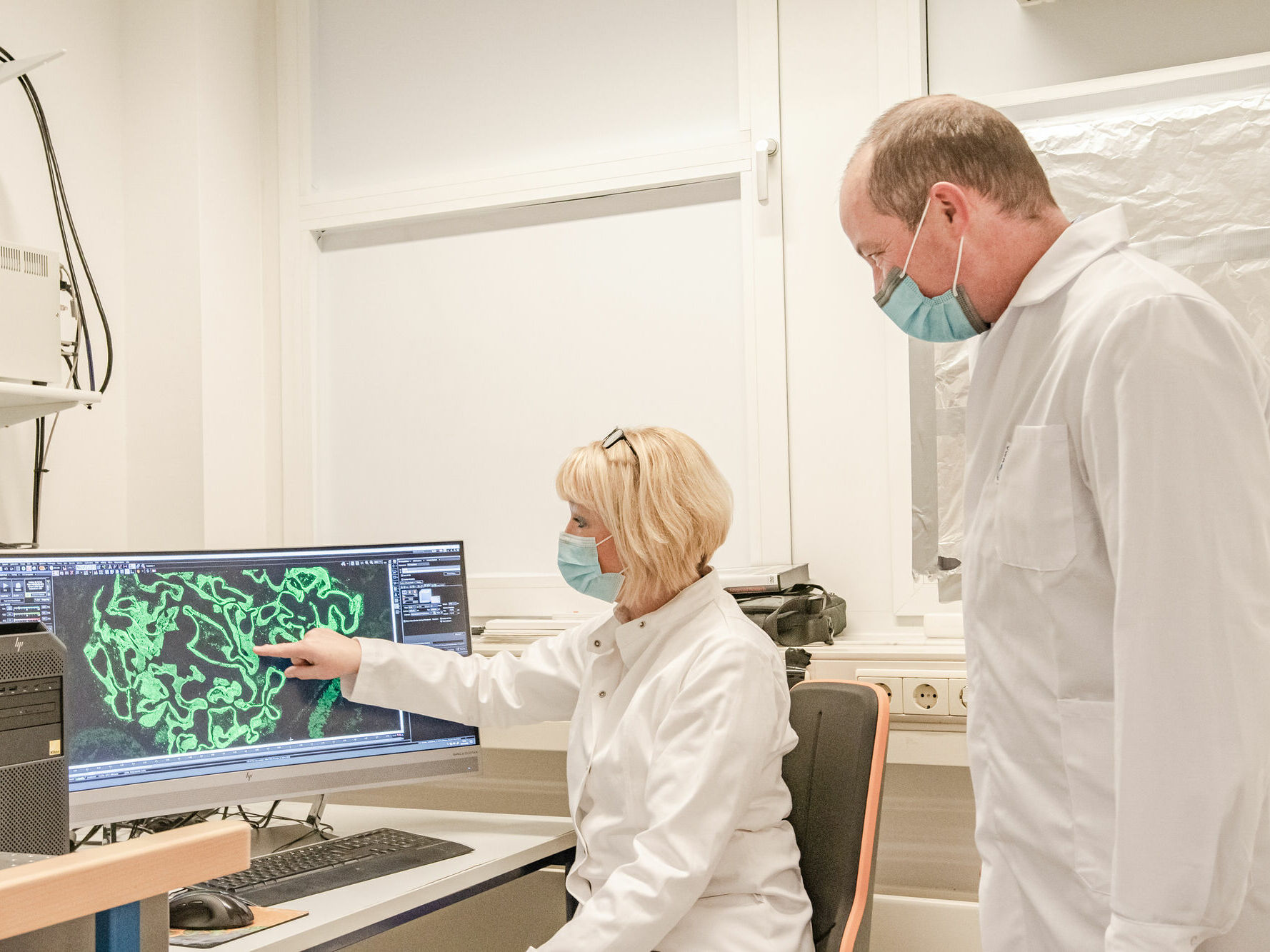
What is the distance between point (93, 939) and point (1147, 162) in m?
2.15

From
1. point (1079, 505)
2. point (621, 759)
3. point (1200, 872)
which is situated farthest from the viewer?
point (621, 759)

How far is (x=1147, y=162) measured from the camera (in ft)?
6.89

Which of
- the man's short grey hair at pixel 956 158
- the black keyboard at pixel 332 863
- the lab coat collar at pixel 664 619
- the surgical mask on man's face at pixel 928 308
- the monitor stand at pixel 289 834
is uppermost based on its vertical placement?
the man's short grey hair at pixel 956 158

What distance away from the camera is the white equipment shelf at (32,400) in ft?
6.44

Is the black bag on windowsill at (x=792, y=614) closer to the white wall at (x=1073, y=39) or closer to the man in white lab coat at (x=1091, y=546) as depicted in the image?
the man in white lab coat at (x=1091, y=546)

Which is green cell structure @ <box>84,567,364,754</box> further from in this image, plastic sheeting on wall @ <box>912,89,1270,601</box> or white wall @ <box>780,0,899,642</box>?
plastic sheeting on wall @ <box>912,89,1270,601</box>

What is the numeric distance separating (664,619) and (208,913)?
71 centimetres

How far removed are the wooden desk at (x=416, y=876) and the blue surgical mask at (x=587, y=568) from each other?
1.36 ft

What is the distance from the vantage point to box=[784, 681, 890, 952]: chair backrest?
1.53 meters

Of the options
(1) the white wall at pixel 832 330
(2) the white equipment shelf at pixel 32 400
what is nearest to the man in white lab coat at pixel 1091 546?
(1) the white wall at pixel 832 330

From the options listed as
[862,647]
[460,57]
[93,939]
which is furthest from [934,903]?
[460,57]

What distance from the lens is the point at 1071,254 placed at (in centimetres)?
101

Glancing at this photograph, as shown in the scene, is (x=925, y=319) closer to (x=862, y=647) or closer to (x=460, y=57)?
(x=862, y=647)

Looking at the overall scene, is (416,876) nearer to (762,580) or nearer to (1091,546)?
(762,580)
